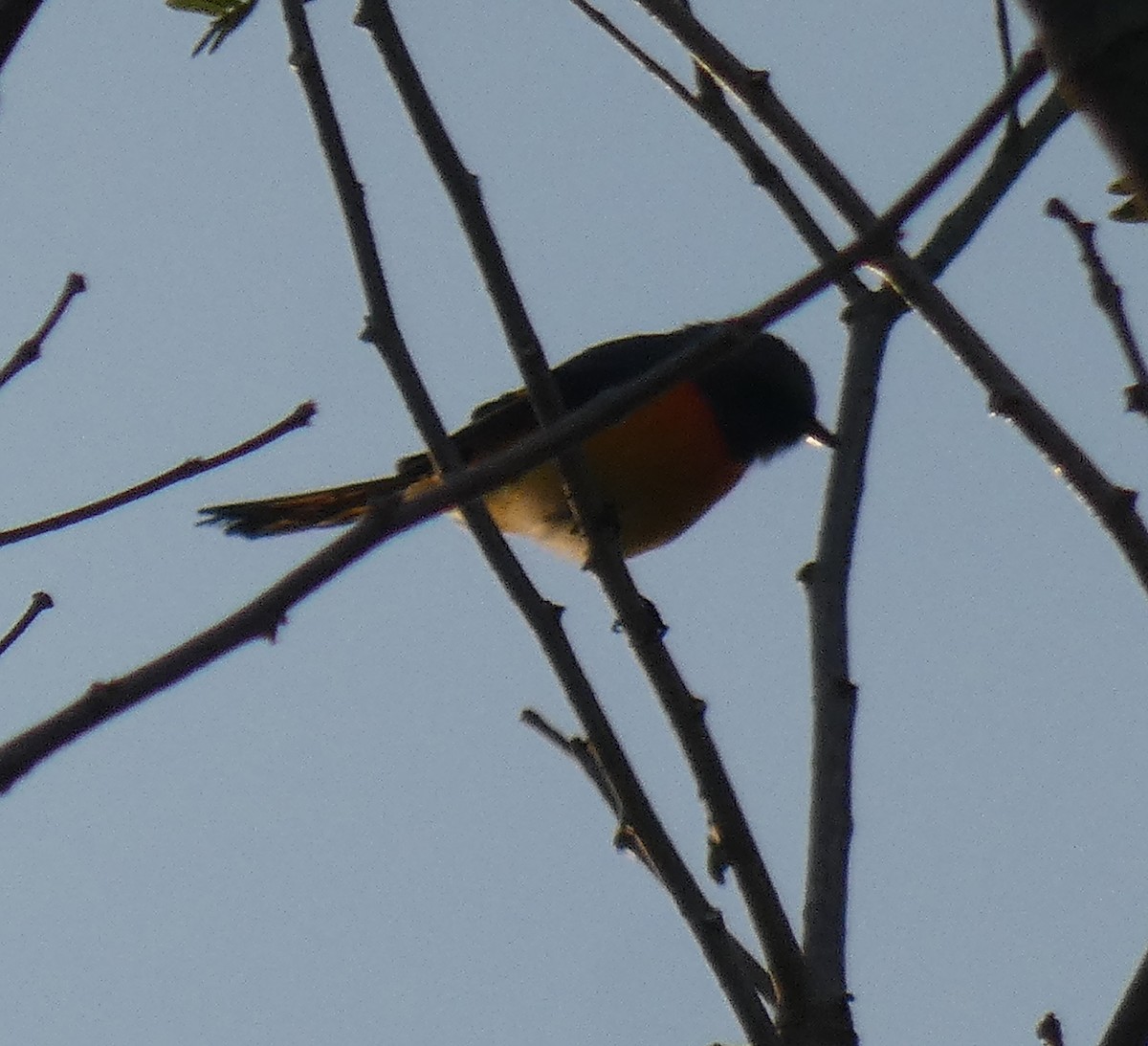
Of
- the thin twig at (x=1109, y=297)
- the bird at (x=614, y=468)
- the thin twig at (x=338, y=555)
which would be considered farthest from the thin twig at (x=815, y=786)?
the bird at (x=614, y=468)

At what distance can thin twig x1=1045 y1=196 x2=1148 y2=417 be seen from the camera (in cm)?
210

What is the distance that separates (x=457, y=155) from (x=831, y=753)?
1.00 metres

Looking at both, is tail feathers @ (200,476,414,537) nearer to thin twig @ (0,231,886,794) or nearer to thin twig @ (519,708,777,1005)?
thin twig @ (519,708,777,1005)

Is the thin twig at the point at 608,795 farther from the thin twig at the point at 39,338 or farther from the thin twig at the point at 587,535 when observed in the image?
the thin twig at the point at 39,338

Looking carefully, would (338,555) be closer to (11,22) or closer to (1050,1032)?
(11,22)

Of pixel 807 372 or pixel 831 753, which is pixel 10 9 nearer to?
pixel 831 753

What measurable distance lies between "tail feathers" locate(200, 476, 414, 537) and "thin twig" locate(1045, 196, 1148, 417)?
9.65ft

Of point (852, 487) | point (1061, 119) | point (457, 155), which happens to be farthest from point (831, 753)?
point (1061, 119)

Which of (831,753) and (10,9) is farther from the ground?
(10,9)

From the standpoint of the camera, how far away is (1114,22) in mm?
931

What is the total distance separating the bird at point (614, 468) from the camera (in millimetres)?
5238

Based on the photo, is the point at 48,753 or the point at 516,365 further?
the point at 516,365

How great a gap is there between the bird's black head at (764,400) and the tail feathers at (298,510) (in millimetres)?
1239

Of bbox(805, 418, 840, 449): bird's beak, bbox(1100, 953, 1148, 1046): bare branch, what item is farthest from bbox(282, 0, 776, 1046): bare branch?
bbox(805, 418, 840, 449): bird's beak
